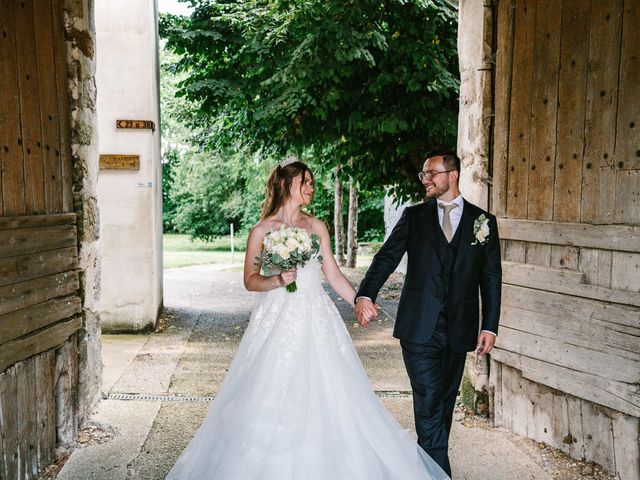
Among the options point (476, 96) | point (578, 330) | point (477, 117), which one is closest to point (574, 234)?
point (578, 330)

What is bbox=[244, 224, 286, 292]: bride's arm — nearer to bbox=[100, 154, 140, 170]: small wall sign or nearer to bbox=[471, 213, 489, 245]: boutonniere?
bbox=[471, 213, 489, 245]: boutonniere

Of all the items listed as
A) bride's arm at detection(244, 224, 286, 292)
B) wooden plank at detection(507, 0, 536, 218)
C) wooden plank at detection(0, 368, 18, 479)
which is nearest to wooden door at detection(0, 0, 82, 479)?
wooden plank at detection(0, 368, 18, 479)

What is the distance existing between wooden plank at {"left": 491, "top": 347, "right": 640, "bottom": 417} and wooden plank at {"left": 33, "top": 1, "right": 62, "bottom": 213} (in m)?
3.52

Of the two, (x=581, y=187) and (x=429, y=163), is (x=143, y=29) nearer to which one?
(x=429, y=163)

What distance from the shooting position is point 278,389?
3512 millimetres

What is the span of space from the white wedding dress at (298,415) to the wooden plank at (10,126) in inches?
64.4

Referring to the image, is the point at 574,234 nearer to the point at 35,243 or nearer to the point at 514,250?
the point at 514,250

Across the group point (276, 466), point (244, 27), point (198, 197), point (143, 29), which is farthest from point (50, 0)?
point (198, 197)

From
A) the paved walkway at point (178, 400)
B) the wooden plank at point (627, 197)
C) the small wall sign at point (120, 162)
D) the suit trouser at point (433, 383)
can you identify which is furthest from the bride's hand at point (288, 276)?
the small wall sign at point (120, 162)

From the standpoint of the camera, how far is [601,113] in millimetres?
3904

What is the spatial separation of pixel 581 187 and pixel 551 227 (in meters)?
0.35

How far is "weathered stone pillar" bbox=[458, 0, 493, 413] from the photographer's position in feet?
16.4

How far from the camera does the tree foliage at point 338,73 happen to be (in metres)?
7.50

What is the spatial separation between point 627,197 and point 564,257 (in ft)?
2.17
